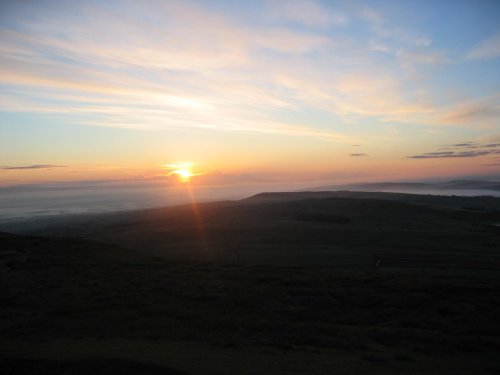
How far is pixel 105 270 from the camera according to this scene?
19297 millimetres

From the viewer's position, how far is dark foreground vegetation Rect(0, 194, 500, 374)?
28.8 ft

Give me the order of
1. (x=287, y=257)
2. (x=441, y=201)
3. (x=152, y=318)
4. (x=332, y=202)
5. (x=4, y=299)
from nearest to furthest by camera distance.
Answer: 1. (x=152, y=318)
2. (x=4, y=299)
3. (x=287, y=257)
4. (x=332, y=202)
5. (x=441, y=201)

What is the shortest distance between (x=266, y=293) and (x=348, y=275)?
4.99 metres

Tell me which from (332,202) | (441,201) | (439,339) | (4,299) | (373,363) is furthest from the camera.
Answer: (441,201)

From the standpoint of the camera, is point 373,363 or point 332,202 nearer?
point 373,363

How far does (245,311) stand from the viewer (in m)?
13.0

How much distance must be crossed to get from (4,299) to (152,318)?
20.9 feet

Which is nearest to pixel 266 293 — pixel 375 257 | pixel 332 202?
pixel 375 257

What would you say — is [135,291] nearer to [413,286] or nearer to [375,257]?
[413,286]

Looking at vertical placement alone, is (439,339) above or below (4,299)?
below

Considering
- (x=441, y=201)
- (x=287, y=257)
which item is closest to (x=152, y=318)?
(x=287, y=257)

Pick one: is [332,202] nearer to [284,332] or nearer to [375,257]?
[375,257]

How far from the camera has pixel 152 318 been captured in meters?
12.2

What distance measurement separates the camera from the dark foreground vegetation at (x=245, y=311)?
345 inches
